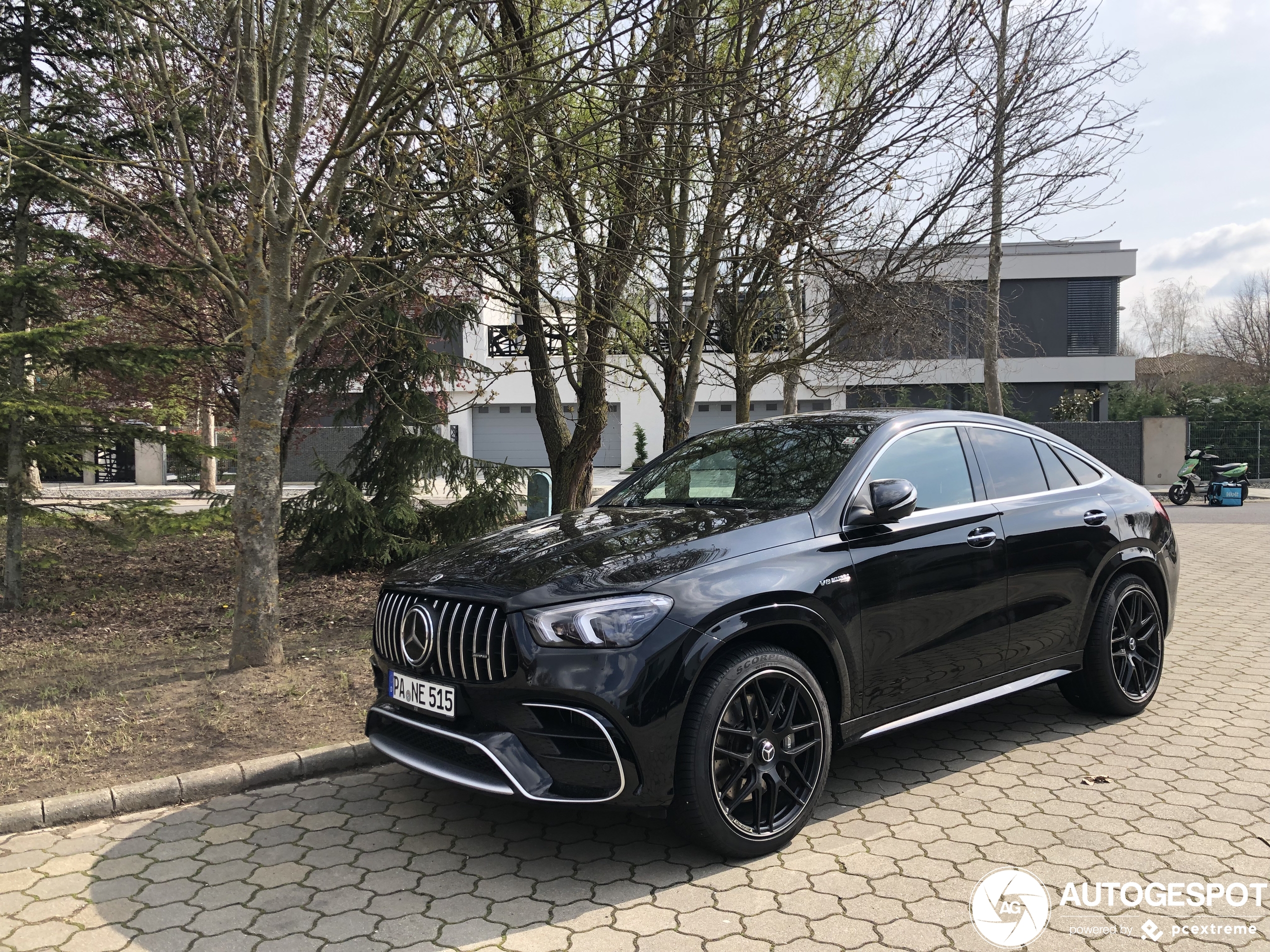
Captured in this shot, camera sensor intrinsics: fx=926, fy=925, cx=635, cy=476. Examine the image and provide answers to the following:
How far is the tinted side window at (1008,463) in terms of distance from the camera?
186 inches

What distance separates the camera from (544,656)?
127 inches

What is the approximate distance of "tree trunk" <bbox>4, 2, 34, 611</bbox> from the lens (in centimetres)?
794

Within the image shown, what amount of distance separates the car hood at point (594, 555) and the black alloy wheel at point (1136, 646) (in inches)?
92.0

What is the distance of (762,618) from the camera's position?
11.5 feet

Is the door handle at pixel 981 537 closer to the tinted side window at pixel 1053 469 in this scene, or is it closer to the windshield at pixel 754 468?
the windshield at pixel 754 468

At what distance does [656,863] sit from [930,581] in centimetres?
170

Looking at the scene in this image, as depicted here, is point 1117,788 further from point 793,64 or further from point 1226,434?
point 1226,434

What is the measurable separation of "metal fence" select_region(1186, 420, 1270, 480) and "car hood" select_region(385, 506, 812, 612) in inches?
1202

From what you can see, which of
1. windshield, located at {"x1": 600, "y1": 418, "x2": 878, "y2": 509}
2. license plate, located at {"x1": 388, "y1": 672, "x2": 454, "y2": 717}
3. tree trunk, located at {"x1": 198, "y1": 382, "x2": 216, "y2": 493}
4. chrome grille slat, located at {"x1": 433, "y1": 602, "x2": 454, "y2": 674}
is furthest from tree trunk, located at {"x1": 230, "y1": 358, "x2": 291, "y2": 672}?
tree trunk, located at {"x1": 198, "y1": 382, "x2": 216, "y2": 493}

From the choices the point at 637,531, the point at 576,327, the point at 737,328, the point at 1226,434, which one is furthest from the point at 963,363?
the point at 637,531

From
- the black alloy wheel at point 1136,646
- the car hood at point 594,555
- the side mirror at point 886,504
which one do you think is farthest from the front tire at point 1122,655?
the car hood at point 594,555

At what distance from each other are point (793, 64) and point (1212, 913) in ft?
18.5

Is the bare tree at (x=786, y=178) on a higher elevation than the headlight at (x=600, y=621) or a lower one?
higher

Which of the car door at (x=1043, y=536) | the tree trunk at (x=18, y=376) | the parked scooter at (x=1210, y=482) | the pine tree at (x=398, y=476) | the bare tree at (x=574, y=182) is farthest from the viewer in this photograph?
the parked scooter at (x=1210, y=482)
